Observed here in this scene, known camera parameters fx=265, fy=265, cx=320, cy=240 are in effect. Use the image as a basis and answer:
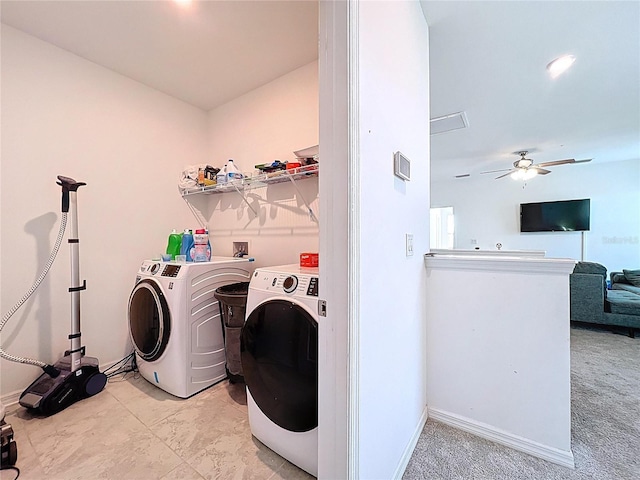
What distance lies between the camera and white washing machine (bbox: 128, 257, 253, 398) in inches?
69.7

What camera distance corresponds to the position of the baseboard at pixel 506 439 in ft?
4.16

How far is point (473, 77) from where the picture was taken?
7.54ft

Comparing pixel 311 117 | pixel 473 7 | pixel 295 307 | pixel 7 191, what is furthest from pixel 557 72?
pixel 7 191

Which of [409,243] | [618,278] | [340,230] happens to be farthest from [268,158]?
[618,278]

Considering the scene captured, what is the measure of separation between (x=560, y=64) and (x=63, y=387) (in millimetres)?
4202

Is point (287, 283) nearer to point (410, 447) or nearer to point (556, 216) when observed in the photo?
point (410, 447)

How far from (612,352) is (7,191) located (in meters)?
5.12

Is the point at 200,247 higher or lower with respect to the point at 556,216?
lower

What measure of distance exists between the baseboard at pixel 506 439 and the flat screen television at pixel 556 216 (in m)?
5.20

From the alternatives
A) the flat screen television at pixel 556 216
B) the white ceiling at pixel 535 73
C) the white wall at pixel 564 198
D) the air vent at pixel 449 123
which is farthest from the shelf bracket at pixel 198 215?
the flat screen television at pixel 556 216

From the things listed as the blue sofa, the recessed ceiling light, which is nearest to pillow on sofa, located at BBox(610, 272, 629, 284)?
the blue sofa

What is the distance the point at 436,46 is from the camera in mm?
1955

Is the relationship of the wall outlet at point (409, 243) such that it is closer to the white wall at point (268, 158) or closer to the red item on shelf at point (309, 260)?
the red item on shelf at point (309, 260)

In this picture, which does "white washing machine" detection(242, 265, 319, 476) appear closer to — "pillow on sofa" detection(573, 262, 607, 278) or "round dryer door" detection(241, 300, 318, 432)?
"round dryer door" detection(241, 300, 318, 432)
